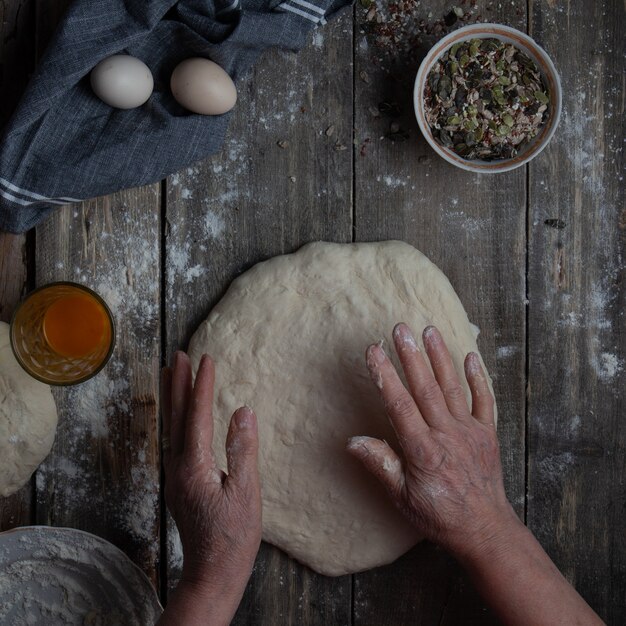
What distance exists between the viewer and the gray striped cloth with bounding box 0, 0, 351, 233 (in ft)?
4.28

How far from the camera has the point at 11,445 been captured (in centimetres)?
136

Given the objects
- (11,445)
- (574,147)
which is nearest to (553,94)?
(574,147)

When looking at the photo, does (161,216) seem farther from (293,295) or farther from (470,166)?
(470,166)

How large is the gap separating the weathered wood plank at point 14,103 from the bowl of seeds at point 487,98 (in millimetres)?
846

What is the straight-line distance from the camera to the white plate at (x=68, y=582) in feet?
4.58

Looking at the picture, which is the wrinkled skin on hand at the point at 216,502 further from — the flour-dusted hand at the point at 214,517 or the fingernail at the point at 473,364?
the fingernail at the point at 473,364

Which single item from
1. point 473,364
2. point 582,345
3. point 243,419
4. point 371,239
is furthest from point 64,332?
point 582,345

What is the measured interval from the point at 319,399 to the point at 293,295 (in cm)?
22

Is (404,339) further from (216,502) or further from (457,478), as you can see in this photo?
(216,502)

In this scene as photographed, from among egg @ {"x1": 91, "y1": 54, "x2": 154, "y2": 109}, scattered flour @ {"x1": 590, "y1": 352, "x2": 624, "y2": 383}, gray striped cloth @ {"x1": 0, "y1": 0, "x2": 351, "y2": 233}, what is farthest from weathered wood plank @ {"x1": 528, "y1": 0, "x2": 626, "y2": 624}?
egg @ {"x1": 91, "y1": 54, "x2": 154, "y2": 109}

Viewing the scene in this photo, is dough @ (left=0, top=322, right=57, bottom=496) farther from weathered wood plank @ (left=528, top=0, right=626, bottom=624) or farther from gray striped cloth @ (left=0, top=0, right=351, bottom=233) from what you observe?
weathered wood plank @ (left=528, top=0, right=626, bottom=624)

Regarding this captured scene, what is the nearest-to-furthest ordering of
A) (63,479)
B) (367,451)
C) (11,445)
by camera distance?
(367,451)
(11,445)
(63,479)

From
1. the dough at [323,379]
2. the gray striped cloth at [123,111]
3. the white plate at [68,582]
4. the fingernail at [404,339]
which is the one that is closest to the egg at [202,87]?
A: the gray striped cloth at [123,111]

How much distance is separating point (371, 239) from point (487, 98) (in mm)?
378
